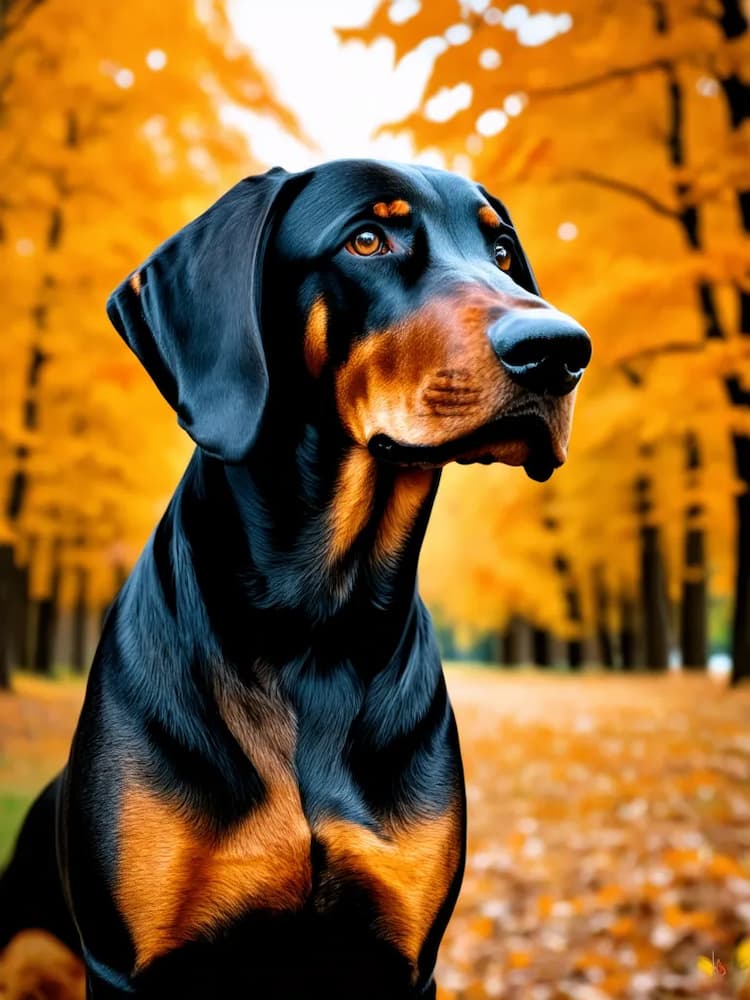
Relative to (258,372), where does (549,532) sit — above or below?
below

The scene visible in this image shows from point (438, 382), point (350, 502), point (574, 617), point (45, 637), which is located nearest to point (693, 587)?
point (574, 617)

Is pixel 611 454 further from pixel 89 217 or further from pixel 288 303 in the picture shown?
pixel 288 303

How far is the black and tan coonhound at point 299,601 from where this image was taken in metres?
2.21

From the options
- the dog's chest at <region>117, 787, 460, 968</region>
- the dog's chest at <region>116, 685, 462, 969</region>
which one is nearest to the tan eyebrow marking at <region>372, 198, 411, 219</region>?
the dog's chest at <region>116, 685, 462, 969</region>

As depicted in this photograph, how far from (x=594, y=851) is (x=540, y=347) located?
5.13 meters

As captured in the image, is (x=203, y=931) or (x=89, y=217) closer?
(x=203, y=931)

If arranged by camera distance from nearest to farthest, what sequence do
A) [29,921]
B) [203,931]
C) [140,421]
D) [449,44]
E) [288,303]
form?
[203,931], [288,303], [29,921], [449,44], [140,421]

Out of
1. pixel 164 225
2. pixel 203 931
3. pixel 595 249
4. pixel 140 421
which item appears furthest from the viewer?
pixel 140 421

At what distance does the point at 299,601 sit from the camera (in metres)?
2.42

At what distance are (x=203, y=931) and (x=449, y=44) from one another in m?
4.88

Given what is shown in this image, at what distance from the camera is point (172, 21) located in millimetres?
7766

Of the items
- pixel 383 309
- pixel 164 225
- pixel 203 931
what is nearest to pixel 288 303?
pixel 383 309

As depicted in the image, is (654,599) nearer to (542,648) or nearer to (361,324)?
(542,648)

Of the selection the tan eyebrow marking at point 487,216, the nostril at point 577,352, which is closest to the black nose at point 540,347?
the nostril at point 577,352
